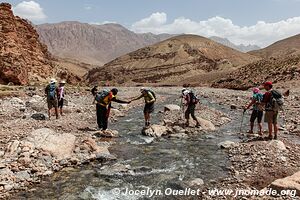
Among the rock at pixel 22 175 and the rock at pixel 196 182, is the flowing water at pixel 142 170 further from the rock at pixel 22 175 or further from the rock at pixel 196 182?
the rock at pixel 22 175

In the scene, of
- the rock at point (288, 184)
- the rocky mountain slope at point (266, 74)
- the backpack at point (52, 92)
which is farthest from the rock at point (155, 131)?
the rocky mountain slope at point (266, 74)

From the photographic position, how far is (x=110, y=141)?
1823cm

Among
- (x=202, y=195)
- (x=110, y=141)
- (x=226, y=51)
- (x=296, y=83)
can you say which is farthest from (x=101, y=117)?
(x=226, y=51)

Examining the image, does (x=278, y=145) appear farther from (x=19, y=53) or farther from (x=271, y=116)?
(x=19, y=53)

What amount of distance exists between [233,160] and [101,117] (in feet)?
25.4

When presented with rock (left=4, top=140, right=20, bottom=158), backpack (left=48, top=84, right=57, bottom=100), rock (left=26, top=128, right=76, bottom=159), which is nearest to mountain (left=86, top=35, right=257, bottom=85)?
backpack (left=48, top=84, right=57, bottom=100)

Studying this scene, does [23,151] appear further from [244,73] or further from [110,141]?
[244,73]

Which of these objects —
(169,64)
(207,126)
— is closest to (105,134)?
(207,126)

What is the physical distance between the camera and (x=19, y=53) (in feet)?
172

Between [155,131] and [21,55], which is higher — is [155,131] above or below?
below

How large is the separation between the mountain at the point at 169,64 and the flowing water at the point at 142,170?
12665 cm

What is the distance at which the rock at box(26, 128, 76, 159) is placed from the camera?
14.4 metres

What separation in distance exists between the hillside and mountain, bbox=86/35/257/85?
6248 cm

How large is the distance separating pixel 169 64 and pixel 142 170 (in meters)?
161
